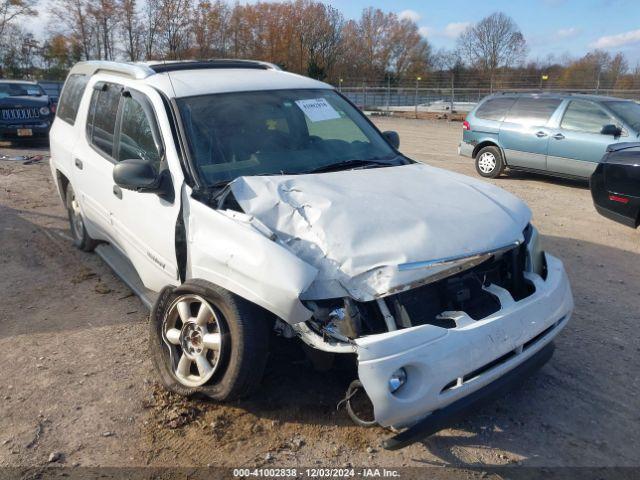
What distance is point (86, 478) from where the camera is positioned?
108 inches

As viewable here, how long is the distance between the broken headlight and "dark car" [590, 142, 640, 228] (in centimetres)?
358

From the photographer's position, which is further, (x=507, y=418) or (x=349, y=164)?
(x=349, y=164)

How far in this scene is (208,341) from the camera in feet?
10.3

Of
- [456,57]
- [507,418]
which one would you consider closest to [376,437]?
[507,418]

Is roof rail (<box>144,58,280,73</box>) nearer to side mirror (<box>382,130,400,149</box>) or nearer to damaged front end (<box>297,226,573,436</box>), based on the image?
side mirror (<box>382,130,400,149</box>)

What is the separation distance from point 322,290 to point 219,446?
104 cm

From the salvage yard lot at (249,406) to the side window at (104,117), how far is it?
132 cm

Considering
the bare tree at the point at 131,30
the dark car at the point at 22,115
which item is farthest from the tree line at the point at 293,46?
the dark car at the point at 22,115

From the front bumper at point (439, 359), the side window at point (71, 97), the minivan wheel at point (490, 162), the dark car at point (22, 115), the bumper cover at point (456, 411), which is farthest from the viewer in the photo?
the dark car at point (22, 115)

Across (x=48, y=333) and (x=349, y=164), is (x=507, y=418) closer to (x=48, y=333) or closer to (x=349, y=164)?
(x=349, y=164)

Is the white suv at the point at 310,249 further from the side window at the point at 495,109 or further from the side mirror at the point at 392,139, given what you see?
the side window at the point at 495,109

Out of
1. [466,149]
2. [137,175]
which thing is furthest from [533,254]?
[466,149]

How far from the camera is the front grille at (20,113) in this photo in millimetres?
13445

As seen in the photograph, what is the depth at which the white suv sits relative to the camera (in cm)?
265
